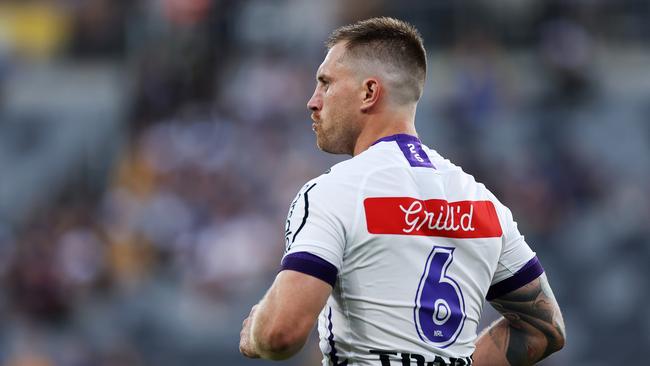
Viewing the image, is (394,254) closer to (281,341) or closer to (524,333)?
(281,341)

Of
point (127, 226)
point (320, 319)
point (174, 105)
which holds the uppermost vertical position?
point (320, 319)

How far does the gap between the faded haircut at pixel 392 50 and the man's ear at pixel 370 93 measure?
5 centimetres

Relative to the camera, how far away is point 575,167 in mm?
12594

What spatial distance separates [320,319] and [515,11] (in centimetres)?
1087

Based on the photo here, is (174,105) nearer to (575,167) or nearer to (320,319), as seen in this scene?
(575,167)

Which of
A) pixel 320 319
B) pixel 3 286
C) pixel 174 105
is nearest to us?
pixel 320 319

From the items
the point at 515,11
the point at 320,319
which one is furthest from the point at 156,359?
the point at 320,319

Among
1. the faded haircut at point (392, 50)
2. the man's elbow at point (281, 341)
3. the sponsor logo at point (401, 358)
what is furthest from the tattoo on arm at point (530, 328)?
the man's elbow at point (281, 341)

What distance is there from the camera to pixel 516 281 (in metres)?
4.39

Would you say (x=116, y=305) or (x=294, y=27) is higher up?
(x=294, y=27)

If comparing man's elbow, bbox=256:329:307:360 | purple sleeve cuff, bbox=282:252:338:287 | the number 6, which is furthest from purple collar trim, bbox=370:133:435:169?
man's elbow, bbox=256:329:307:360

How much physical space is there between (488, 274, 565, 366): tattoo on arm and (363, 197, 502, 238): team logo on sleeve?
14.4 inches

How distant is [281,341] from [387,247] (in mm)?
453

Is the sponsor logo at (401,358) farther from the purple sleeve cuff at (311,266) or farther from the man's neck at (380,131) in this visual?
the man's neck at (380,131)
